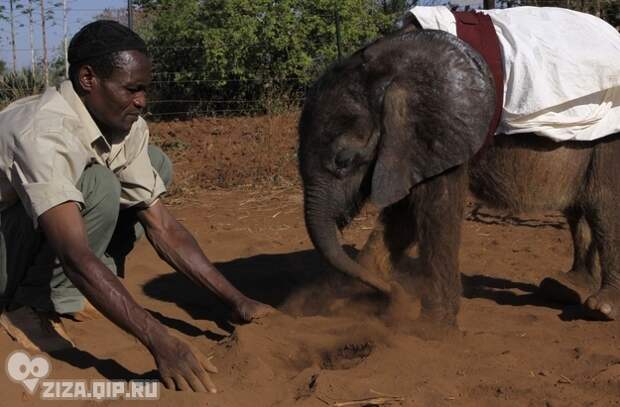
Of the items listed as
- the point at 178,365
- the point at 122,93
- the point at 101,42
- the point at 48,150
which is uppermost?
the point at 101,42

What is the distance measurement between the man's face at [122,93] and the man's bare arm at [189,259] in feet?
2.38

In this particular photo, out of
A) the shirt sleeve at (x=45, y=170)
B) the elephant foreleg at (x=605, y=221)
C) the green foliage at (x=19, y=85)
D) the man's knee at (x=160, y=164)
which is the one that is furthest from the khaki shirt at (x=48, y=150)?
the green foliage at (x=19, y=85)

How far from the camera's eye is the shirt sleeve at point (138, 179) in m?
4.85

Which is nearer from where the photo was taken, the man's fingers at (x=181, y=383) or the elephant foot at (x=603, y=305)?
the man's fingers at (x=181, y=383)

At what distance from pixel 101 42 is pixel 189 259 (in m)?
1.30

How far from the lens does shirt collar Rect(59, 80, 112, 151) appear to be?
4340mm

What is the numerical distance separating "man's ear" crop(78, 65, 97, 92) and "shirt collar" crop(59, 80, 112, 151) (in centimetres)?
8

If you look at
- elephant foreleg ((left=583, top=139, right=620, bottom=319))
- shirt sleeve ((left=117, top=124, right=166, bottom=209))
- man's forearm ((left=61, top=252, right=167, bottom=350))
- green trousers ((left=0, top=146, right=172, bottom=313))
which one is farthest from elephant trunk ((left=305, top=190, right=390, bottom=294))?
elephant foreleg ((left=583, top=139, right=620, bottom=319))

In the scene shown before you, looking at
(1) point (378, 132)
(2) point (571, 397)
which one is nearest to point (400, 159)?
(1) point (378, 132)

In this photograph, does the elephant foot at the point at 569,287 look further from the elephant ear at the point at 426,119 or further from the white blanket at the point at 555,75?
the elephant ear at the point at 426,119

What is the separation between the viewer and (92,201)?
4.58 m

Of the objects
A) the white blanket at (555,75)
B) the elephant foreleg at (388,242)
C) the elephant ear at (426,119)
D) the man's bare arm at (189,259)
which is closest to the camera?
the man's bare arm at (189,259)

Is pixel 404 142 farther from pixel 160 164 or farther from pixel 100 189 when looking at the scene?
pixel 100 189

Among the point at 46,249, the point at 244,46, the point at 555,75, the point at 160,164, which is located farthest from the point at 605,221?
the point at 244,46
